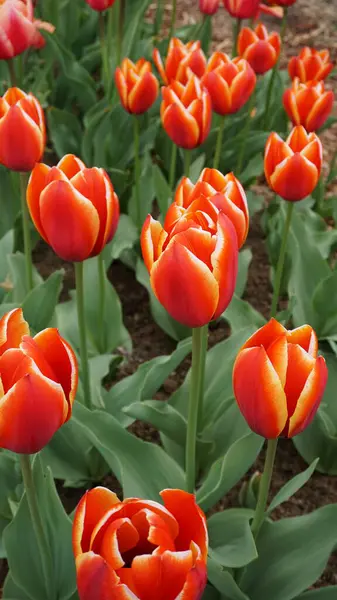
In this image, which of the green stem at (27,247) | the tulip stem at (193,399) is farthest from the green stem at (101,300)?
the tulip stem at (193,399)

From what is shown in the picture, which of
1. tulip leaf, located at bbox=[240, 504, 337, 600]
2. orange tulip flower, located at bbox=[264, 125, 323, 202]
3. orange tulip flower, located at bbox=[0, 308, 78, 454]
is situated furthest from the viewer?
orange tulip flower, located at bbox=[264, 125, 323, 202]

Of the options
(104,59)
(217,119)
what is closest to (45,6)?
(104,59)

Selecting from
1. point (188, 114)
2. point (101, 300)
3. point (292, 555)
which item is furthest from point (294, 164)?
point (292, 555)

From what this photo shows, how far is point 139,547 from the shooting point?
0.71 meters

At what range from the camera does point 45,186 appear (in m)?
1.01

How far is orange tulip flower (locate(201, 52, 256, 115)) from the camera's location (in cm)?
158

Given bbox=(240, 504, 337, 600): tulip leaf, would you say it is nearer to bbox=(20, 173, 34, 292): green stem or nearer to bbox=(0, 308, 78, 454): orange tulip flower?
bbox=(0, 308, 78, 454): orange tulip flower

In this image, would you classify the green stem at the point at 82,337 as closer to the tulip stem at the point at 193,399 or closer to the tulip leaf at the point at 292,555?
the tulip stem at the point at 193,399

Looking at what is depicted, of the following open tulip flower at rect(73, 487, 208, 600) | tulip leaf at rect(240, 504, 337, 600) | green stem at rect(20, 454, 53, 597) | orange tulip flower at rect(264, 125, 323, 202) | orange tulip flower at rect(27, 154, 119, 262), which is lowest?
tulip leaf at rect(240, 504, 337, 600)

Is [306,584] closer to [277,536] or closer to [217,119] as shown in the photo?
[277,536]

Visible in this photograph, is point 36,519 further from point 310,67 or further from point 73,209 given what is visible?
point 310,67

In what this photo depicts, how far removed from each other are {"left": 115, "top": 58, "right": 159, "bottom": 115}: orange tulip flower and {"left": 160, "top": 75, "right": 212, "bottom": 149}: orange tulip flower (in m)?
0.15

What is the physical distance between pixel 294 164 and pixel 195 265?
55cm

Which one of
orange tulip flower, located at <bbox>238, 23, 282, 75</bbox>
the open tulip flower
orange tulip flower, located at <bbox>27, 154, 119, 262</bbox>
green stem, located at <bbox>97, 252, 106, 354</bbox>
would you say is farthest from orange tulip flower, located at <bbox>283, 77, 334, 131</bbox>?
the open tulip flower
